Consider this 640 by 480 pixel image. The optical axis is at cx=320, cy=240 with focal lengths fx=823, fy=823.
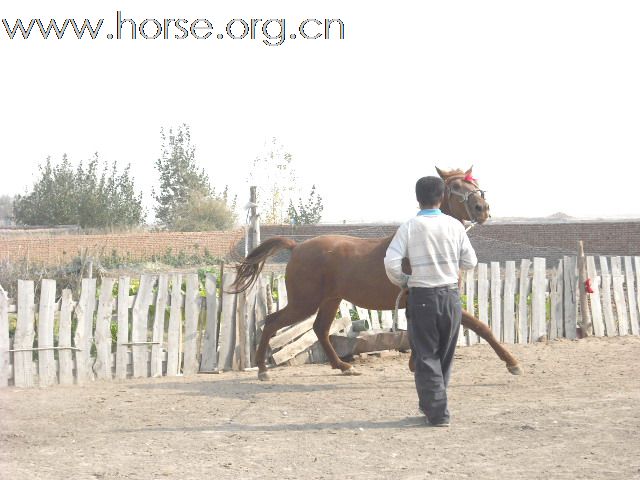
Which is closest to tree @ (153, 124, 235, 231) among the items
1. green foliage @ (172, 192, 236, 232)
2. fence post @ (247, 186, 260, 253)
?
green foliage @ (172, 192, 236, 232)

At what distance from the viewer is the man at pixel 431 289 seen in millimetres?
6648

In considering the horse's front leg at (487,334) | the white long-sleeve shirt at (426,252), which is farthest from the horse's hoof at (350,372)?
the white long-sleeve shirt at (426,252)

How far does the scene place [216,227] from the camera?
4562 centimetres

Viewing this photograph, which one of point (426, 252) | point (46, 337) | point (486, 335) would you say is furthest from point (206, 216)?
point (426, 252)

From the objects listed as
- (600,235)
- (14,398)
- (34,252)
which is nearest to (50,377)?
(14,398)

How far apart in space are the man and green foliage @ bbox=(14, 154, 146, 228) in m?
40.0

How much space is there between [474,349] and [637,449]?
5458mm

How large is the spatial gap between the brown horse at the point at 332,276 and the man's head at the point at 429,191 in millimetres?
1910

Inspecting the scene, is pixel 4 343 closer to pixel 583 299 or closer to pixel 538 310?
pixel 538 310

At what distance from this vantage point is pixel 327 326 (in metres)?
9.84

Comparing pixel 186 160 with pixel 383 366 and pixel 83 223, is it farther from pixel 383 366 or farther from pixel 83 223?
pixel 383 366

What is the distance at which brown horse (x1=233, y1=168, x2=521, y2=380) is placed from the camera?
8.91m

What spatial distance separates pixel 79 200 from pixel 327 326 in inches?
1529

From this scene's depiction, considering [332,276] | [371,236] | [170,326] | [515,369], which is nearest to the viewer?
[515,369]
